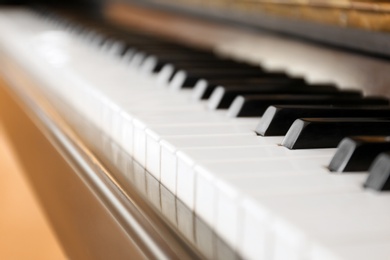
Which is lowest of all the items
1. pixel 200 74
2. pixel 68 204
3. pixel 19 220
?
pixel 19 220

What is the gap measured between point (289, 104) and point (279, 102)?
17 millimetres

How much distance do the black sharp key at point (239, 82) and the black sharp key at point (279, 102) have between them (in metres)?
0.14

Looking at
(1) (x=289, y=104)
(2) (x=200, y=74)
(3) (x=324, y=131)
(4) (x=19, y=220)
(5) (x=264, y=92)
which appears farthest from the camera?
Answer: (4) (x=19, y=220)

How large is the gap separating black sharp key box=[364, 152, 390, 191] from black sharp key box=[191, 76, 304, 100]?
1.90 ft

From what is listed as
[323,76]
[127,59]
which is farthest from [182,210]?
[127,59]

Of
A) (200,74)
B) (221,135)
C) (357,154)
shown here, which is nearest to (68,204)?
(221,135)

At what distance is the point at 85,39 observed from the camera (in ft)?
7.48

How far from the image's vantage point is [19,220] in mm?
1580

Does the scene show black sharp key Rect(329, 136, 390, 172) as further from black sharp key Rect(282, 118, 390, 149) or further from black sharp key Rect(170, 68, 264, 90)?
black sharp key Rect(170, 68, 264, 90)

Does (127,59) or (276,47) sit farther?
(127,59)

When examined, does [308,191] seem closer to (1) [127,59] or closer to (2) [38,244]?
(2) [38,244]

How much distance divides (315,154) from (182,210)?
18 cm

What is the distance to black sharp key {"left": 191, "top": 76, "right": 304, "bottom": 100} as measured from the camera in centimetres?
122

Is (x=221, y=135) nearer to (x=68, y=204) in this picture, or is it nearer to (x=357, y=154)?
(x=357, y=154)
